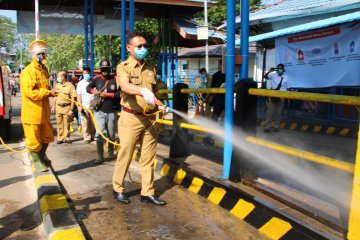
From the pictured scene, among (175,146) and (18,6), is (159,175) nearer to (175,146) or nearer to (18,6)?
(175,146)

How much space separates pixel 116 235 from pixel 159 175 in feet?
7.64

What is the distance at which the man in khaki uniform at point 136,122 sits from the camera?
447cm

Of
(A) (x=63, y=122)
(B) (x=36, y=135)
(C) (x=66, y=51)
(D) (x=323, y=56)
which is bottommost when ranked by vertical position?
(A) (x=63, y=122)

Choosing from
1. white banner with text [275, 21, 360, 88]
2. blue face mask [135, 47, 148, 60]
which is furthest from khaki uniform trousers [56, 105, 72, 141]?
white banner with text [275, 21, 360, 88]

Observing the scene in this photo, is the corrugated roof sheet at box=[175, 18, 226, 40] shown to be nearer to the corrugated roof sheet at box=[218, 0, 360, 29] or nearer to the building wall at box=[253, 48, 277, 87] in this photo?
the building wall at box=[253, 48, 277, 87]

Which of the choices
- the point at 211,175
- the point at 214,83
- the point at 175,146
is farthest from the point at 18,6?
the point at 211,175

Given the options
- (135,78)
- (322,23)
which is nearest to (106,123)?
(135,78)

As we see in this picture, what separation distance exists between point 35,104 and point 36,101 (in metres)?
0.05

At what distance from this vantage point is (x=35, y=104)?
5.66 m

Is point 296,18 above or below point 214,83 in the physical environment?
above

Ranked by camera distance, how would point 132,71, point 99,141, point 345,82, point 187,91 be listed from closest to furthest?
point 132,71 → point 187,91 → point 99,141 → point 345,82

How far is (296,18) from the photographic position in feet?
40.2

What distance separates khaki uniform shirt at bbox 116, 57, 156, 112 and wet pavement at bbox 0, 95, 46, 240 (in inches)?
64.1

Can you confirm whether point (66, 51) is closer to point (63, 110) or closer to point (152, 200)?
point (63, 110)
